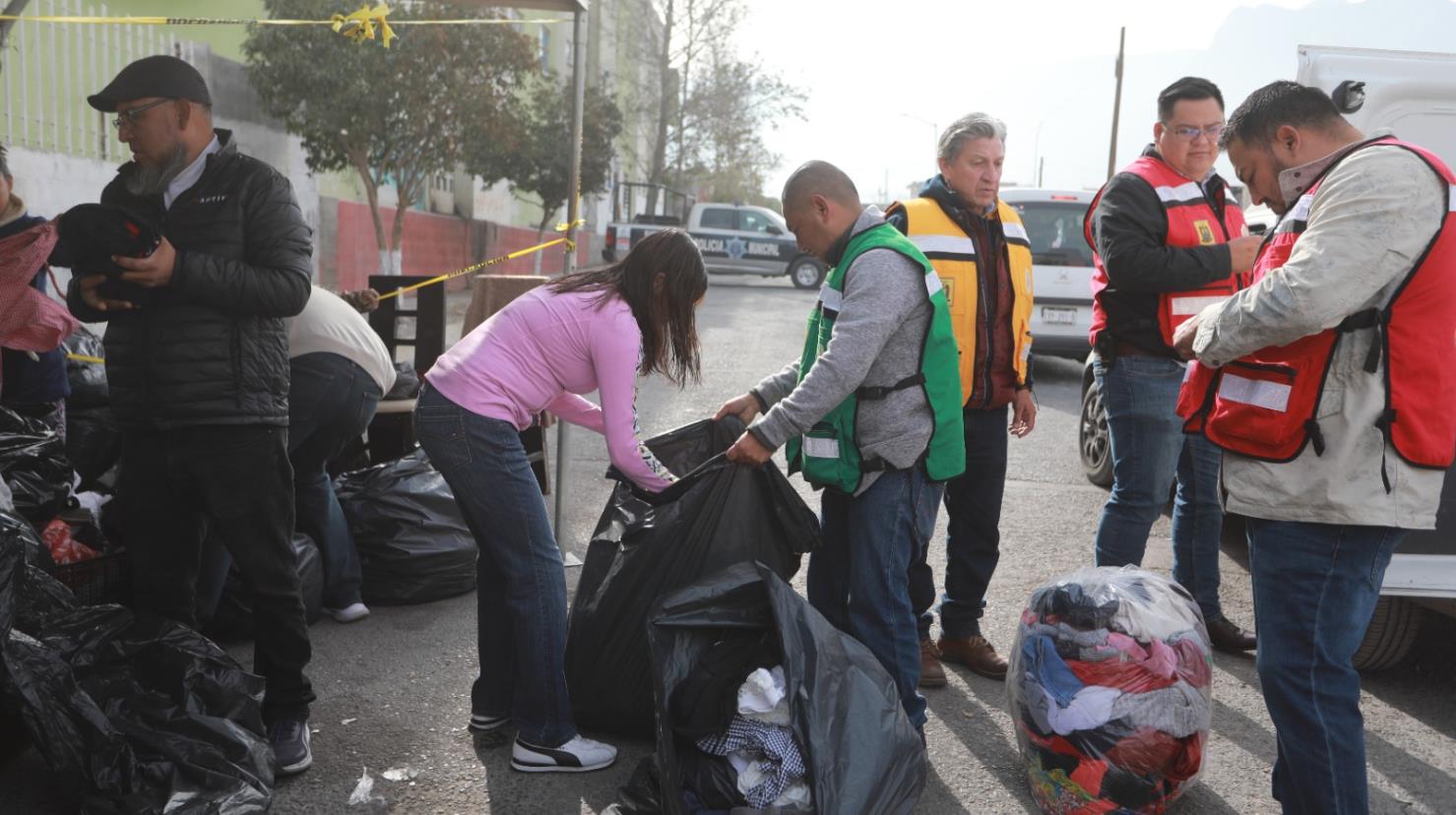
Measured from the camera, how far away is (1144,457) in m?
3.88

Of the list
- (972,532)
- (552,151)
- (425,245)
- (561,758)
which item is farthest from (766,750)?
(552,151)

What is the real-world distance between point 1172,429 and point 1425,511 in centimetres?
142

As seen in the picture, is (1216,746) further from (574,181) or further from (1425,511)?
(574,181)

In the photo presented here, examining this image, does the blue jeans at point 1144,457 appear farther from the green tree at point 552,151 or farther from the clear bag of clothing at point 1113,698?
the green tree at point 552,151

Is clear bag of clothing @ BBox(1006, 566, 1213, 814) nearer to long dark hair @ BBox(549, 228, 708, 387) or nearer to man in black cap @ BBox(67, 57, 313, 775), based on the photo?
long dark hair @ BBox(549, 228, 708, 387)

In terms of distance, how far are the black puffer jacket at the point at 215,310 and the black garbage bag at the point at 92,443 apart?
64.1 inches

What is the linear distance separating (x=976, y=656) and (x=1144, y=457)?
0.88m

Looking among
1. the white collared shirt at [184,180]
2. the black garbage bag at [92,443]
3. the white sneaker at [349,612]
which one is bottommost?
the white sneaker at [349,612]

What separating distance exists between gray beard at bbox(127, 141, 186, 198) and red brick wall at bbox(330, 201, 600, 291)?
12776 mm

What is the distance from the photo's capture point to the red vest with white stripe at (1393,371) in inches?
94.8

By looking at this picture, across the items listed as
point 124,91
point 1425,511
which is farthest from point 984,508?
point 124,91

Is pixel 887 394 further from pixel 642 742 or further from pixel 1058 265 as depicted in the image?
pixel 1058 265

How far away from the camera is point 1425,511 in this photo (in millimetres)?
2467

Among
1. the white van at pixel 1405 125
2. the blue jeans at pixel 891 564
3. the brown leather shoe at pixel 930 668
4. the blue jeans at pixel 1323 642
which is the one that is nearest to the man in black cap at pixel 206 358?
the blue jeans at pixel 891 564
